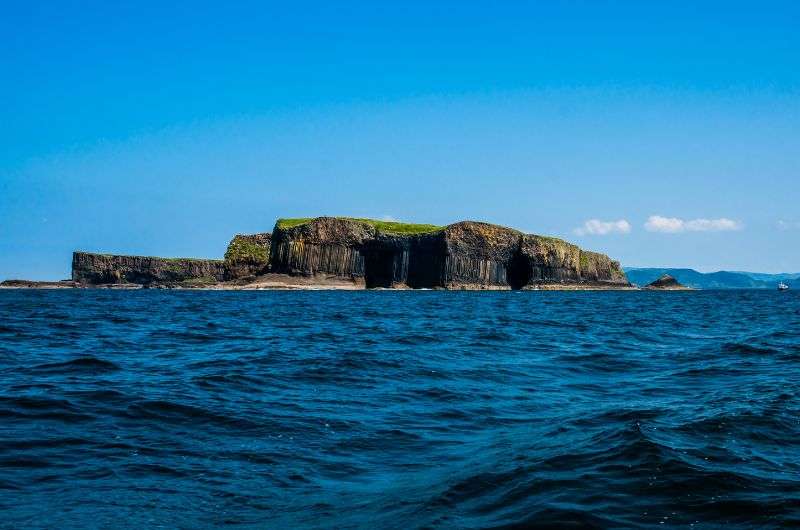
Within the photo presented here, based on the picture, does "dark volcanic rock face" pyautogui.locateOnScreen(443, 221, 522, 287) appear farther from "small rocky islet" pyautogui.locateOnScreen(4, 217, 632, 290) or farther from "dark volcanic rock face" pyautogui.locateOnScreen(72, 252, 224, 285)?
"dark volcanic rock face" pyautogui.locateOnScreen(72, 252, 224, 285)

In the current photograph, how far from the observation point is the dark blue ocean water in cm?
674

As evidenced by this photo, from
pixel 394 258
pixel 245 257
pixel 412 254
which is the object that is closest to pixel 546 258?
pixel 412 254

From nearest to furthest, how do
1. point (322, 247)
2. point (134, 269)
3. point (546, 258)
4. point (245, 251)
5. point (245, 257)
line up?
point (322, 247), point (546, 258), point (245, 257), point (245, 251), point (134, 269)

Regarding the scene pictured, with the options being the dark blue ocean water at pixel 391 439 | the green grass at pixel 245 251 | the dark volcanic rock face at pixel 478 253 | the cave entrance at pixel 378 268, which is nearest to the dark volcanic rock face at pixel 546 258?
the dark volcanic rock face at pixel 478 253

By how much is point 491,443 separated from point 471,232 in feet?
462

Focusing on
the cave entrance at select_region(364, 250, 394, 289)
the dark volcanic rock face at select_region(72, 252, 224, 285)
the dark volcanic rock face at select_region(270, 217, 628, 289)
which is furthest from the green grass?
the dark volcanic rock face at select_region(72, 252, 224, 285)

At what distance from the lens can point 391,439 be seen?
10094mm

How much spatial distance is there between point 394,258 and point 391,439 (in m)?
137

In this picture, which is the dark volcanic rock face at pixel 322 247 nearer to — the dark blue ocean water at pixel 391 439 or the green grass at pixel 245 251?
the green grass at pixel 245 251

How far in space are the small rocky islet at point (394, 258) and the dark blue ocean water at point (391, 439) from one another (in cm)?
12357

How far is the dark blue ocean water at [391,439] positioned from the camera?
6742 millimetres

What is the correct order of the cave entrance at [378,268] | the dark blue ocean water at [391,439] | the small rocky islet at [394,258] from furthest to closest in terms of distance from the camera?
the cave entrance at [378,268], the small rocky islet at [394,258], the dark blue ocean water at [391,439]

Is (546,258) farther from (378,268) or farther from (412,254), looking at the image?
(378,268)

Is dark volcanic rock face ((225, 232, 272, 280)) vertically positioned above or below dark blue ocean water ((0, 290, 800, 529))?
above
